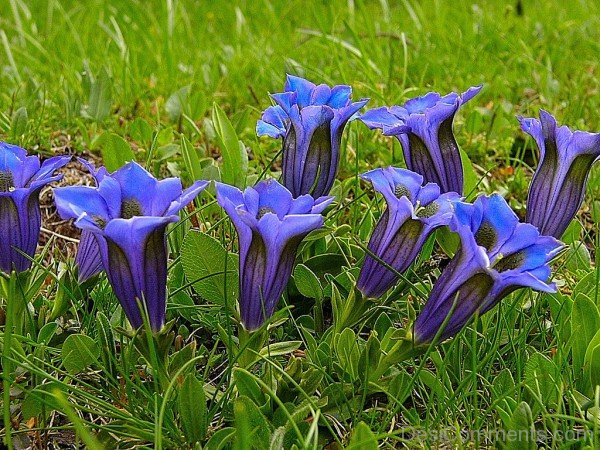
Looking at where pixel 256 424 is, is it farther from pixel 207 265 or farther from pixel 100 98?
pixel 100 98


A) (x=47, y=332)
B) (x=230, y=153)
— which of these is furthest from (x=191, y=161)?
(x=47, y=332)

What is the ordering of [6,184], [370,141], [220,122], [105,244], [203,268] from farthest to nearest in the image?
[370,141] < [220,122] < [203,268] < [6,184] < [105,244]

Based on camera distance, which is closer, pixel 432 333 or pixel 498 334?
pixel 432 333

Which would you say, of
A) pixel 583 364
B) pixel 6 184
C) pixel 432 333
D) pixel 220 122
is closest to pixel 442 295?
pixel 432 333

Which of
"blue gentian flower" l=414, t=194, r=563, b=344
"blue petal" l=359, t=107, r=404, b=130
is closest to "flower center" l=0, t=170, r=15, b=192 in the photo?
"blue petal" l=359, t=107, r=404, b=130

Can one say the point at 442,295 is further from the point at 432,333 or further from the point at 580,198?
the point at 580,198

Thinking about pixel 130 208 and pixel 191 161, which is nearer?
pixel 130 208

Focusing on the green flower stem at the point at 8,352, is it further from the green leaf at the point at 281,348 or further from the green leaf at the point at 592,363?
the green leaf at the point at 592,363
